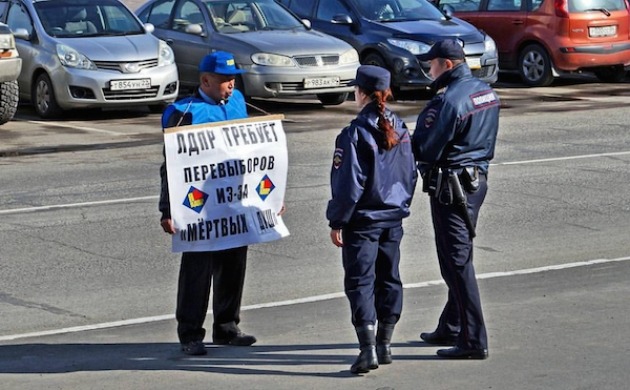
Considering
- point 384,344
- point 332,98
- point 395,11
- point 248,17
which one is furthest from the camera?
point 395,11

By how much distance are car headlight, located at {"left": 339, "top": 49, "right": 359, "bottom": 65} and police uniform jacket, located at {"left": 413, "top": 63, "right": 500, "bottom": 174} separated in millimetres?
12191

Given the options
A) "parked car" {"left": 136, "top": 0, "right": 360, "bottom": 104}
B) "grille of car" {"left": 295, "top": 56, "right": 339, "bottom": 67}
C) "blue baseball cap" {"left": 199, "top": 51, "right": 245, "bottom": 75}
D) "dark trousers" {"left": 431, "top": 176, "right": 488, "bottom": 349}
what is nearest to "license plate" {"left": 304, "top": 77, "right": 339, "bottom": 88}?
"parked car" {"left": 136, "top": 0, "right": 360, "bottom": 104}

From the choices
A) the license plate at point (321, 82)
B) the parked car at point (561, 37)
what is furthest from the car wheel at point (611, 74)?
the license plate at point (321, 82)

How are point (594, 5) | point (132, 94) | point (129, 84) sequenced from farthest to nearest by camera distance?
point (594, 5) < point (132, 94) < point (129, 84)

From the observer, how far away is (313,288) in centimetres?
914

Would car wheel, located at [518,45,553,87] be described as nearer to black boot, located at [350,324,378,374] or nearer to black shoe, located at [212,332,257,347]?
black shoe, located at [212,332,257,347]

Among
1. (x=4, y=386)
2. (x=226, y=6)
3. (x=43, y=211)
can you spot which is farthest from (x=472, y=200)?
(x=226, y=6)

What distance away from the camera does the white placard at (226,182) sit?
743cm

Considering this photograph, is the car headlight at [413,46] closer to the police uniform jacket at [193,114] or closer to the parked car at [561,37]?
the parked car at [561,37]

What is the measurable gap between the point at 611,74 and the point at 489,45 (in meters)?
2.90

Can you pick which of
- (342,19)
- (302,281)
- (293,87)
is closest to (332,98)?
(293,87)

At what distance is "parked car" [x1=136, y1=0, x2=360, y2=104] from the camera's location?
19.1 m

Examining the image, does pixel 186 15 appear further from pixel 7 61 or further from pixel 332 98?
pixel 7 61

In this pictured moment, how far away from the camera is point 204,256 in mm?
7555
